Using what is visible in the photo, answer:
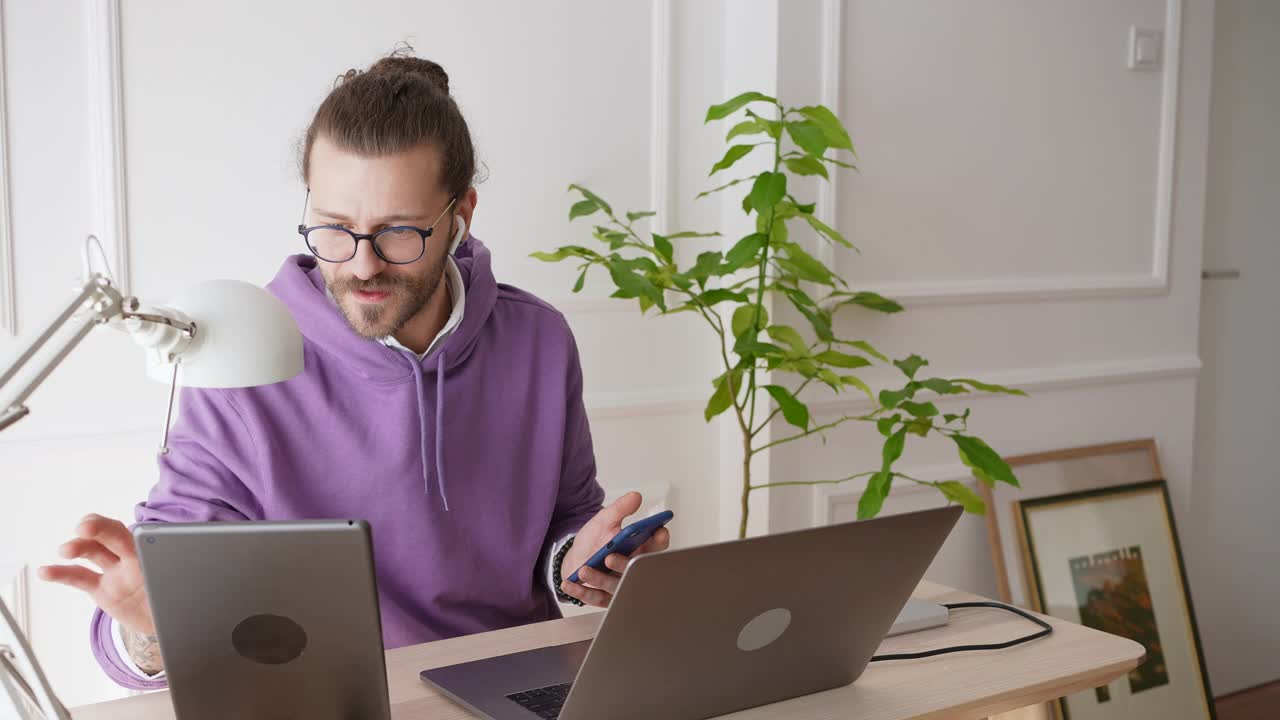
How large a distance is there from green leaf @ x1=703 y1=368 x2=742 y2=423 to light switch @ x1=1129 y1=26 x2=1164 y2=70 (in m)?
1.58

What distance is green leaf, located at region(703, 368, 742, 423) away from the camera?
237cm

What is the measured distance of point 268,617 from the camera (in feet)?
3.10

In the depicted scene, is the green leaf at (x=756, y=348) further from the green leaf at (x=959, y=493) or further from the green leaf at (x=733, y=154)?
the green leaf at (x=959, y=493)

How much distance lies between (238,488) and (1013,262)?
7.06 feet

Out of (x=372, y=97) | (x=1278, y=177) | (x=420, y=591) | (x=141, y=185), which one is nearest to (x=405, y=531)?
(x=420, y=591)

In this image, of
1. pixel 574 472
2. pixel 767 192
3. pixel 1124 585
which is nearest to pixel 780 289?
pixel 767 192

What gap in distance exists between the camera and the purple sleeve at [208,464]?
147 cm

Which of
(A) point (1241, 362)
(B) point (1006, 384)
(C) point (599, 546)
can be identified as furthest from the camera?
(A) point (1241, 362)

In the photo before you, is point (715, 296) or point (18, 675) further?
point (715, 296)

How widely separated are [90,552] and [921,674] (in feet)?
2.81

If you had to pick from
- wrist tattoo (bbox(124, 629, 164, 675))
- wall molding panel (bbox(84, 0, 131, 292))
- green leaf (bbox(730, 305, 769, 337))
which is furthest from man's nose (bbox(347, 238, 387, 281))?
green leaf (bbox(730, 305, 769, 337))

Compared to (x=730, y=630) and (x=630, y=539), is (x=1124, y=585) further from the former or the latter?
(x=730, y=630)

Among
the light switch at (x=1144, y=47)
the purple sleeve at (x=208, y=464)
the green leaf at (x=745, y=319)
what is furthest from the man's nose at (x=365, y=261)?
the light switch at (x=1144, y=47)

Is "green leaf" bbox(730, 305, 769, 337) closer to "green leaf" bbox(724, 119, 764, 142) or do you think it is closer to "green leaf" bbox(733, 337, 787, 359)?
"green leaf" bbox(733, 337, 787, 359)
